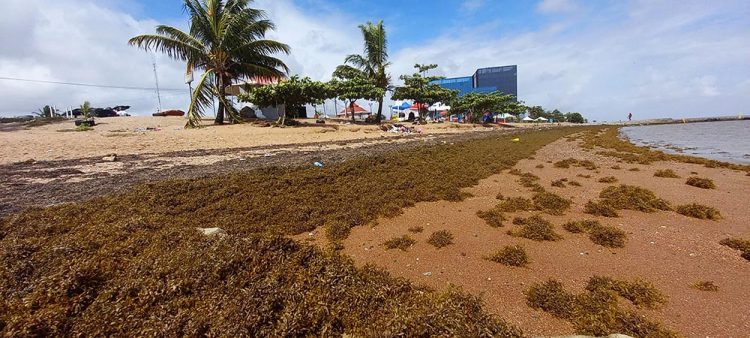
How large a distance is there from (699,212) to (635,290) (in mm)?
3663

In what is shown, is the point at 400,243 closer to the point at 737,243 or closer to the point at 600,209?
the point at 600,209

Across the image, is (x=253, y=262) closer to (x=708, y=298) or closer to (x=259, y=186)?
(x=259, y=186)

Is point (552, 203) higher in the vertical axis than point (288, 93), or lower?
lower

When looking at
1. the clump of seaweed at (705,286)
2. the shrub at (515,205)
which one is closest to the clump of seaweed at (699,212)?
the shrub at (515,205)

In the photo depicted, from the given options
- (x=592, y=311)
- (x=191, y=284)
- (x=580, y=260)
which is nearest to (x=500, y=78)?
(x=580, y=260)

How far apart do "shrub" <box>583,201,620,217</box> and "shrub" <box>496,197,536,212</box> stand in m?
0.93

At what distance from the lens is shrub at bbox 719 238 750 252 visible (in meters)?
4.23

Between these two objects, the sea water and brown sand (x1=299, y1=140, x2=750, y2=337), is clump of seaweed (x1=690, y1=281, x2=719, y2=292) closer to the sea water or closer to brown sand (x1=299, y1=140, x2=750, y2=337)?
brown sand (x1=299, y1=140, x2=750, y2=337)

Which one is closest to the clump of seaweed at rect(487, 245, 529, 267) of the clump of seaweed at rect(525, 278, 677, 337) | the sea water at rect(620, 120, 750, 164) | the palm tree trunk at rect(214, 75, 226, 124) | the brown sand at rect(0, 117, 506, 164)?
the clump of seaweed at rect(525, 278, 677, 337)

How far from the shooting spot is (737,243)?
4.34 meters

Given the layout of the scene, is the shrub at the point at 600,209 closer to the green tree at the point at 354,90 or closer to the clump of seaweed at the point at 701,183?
the clump of seaweed at the point at 701,183

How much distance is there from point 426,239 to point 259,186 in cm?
398

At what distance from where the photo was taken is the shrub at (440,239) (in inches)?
181

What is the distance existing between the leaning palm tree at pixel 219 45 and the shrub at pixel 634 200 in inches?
904
